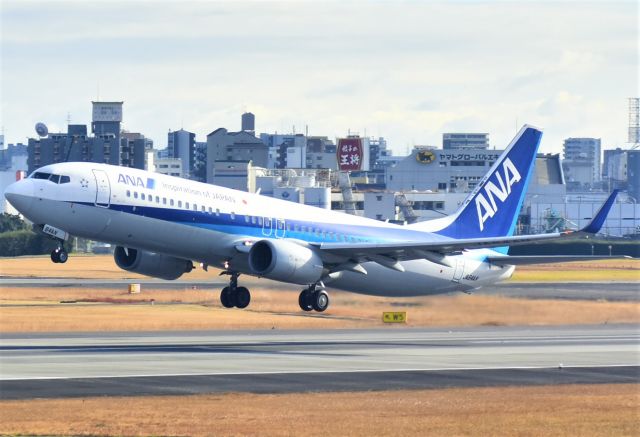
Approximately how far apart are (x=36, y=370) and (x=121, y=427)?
43.3 feet

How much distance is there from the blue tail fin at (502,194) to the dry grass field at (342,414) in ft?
80.0

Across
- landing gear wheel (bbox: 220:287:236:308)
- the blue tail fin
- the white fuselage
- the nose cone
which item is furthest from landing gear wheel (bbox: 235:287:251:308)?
the blue tail fin

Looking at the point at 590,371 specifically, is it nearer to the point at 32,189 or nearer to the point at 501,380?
the point at 501,380

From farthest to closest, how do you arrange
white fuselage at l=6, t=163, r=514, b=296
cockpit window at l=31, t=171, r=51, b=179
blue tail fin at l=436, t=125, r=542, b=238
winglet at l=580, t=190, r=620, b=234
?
1. blue tail fin at l=436, t=125, r=542, b=238
2. cockpit window at l=31, t=171, r=51, b=179
3. white fuselage at l=6, t=163, r=514, b=296
4. winglet at l=580, t=190, r=620, b=234

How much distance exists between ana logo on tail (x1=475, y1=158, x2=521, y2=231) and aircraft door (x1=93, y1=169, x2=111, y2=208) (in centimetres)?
2360

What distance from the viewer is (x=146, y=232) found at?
51844 millimetres

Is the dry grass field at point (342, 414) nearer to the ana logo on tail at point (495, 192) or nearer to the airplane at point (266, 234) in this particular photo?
the airplane at point (266, 234)

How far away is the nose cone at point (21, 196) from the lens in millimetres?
48969

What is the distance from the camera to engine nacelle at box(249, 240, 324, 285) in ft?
177

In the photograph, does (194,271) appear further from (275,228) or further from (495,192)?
(275,228)

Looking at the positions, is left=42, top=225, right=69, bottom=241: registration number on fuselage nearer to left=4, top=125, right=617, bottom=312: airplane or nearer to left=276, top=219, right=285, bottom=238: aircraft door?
left=4, top=125, right=617, bottom=312: airplane

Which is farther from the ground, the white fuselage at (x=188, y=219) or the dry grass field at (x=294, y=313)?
the white fuselage at (x=188, y=219)

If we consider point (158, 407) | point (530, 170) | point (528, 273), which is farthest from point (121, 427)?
point (528, 273)

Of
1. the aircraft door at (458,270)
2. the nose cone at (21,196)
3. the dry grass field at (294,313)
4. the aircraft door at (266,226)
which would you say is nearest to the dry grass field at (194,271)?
the dry grass field at (294,313)
